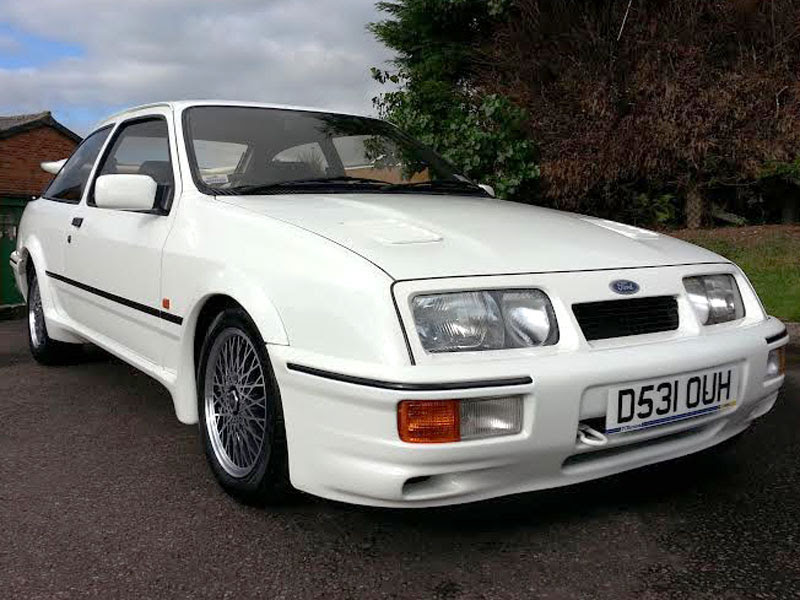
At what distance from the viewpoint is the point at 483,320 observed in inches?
80.3

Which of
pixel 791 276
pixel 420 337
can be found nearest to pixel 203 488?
pixel 420 337

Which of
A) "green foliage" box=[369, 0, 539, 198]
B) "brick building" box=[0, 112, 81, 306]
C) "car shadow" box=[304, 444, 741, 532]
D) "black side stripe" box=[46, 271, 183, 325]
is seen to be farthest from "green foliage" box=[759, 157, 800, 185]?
"brick building" box=[0, 112, 81, 306]

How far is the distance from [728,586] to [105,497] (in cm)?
197

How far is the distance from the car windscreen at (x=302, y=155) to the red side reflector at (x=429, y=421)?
1352mm

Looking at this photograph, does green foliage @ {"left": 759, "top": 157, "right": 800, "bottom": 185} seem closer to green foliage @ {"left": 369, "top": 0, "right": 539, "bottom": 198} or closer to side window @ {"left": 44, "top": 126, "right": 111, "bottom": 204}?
green foliage @ {"left": 369, "top": 0, "right": 539, "bottom": 198}

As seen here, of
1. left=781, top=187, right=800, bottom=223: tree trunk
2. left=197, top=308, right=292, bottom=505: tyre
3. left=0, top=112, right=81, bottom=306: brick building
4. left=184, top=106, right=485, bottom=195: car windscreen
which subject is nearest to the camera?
left=197, top=308, right=292, bottom=505: tyre

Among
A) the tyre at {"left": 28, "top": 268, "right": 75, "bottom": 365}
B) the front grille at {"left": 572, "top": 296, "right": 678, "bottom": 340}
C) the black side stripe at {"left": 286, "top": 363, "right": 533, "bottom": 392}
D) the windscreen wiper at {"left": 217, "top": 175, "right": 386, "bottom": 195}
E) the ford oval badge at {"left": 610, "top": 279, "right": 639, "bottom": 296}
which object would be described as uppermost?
the windscreen wiper at {"left": 217, "top": 175, "right": 386, "bottom": 195}

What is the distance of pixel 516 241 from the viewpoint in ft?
7.77

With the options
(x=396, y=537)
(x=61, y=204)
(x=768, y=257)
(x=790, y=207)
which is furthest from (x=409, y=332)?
(x=790, y=207)

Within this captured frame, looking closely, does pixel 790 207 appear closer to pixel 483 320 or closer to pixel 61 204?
pixel 61 204

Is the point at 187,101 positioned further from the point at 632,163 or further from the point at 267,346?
the point at 632,163

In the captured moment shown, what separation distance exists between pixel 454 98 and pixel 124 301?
7.95 meters

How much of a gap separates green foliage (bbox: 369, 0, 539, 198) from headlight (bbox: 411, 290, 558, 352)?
5.76 metres

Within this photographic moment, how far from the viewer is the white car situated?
6.36 feet
